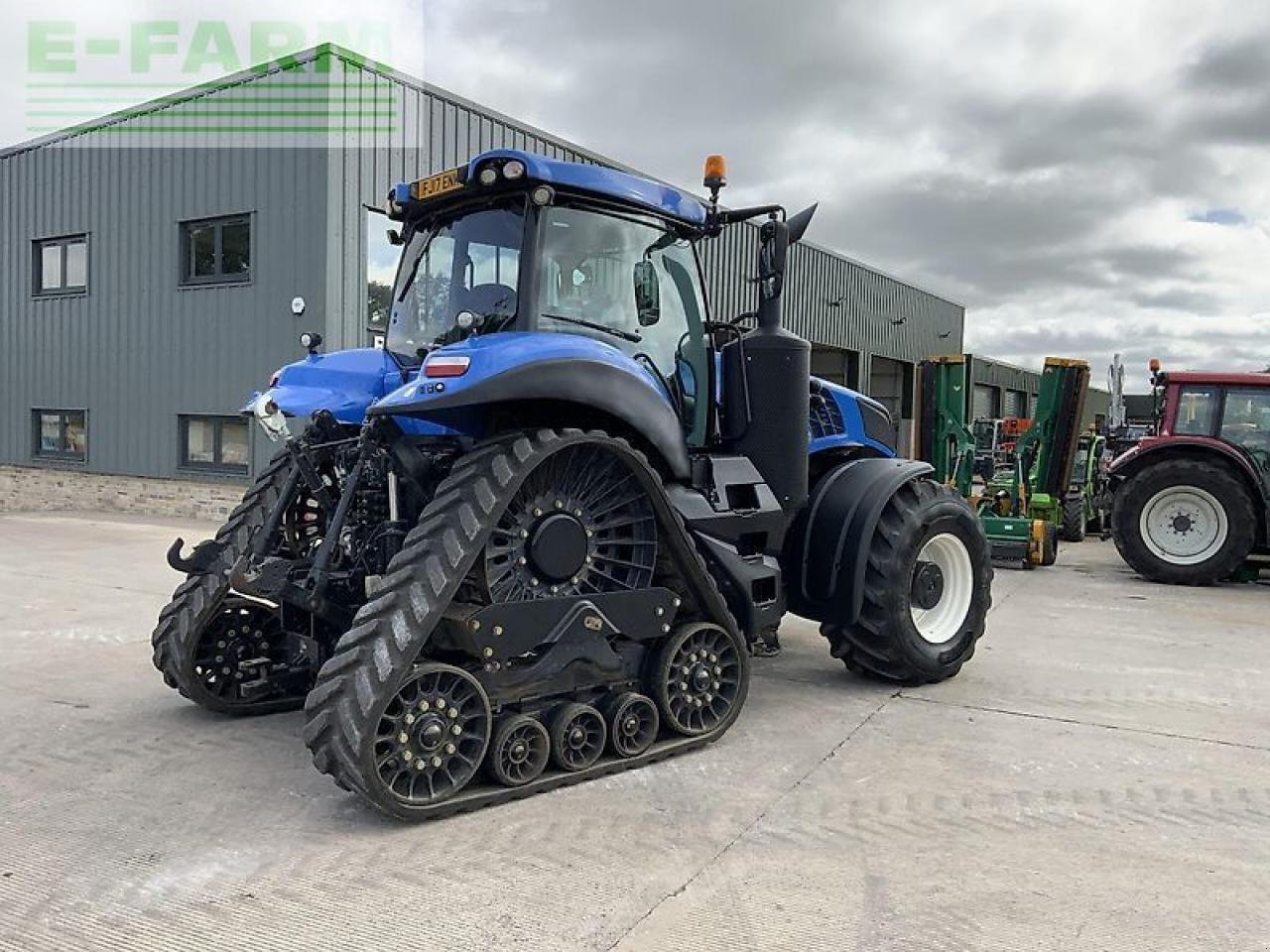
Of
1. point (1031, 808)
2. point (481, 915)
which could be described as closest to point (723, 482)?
point (1031, 808)

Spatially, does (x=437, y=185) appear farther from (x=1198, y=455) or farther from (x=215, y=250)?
(x=215, y=250)

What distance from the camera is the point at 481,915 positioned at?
10.0 ft

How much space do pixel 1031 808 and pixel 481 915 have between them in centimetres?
220

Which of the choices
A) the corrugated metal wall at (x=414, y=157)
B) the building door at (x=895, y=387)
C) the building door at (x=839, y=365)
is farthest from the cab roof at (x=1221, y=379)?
the building door at (x=895, y=387)

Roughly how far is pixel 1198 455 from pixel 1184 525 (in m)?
0.73

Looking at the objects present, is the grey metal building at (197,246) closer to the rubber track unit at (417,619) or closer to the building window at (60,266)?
the building window at (60,266)

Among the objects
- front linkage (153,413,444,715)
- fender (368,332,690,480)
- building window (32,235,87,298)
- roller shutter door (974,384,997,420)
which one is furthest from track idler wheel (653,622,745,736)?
roller shutter door (974,384,997,420)

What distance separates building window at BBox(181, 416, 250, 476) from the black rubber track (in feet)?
33.7

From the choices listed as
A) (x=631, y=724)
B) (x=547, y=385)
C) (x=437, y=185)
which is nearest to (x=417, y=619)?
(x=547, y=385)

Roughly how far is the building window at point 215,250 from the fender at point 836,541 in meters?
10.2

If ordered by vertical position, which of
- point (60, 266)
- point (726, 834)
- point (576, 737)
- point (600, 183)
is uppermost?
point (60, 266)

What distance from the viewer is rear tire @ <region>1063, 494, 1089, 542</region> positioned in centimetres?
1405

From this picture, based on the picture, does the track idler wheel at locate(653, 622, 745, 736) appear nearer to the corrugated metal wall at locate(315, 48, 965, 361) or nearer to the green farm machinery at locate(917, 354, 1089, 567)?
the corrugated metal wall at locate(315, 48, 965, 361)

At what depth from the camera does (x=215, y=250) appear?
13914 millimetres
